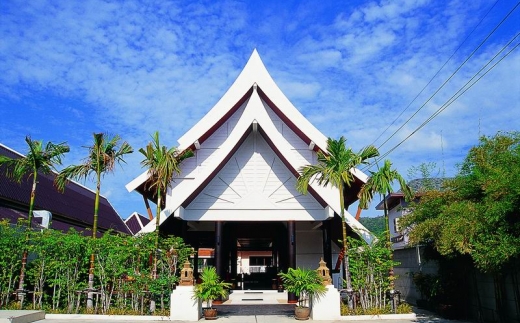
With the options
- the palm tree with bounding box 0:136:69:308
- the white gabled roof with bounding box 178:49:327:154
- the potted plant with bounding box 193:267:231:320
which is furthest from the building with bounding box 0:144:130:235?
the potted plant with bounding box 193:267:231:320

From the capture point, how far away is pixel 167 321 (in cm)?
1038

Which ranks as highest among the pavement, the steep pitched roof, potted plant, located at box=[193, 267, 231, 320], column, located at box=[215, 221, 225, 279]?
the steep pitched roof

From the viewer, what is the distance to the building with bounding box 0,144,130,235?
16953 mm

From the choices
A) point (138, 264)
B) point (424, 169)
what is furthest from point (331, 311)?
point (424, 169)

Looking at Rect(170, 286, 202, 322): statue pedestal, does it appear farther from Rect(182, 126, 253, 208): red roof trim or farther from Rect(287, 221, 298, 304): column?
Rect(287, 221, 298, 304): column

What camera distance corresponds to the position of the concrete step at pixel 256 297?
1459 centimetres

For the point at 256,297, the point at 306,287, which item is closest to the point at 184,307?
the point at 306,287

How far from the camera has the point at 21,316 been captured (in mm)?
9516

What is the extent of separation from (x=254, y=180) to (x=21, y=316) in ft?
25.9

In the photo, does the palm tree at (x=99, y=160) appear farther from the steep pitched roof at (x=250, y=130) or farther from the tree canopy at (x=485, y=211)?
the tree canopy at (x=485, y=211)

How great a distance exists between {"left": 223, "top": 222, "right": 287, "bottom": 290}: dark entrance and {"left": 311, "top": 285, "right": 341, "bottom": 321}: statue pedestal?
589 centimetres

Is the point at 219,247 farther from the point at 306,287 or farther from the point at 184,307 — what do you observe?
the point at 306,287

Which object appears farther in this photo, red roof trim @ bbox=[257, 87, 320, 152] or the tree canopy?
red roof trim @ bbox=[257, 87, 320, 152]

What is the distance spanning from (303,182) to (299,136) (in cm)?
419
